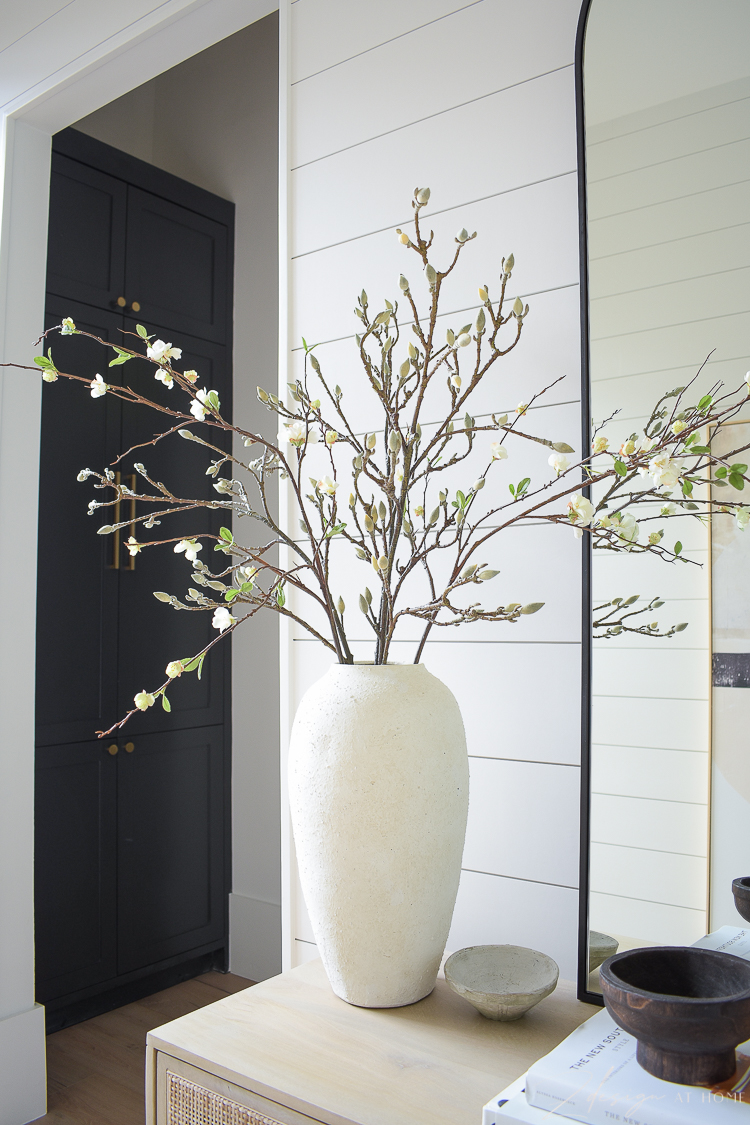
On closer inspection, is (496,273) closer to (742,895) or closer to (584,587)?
(584,587)

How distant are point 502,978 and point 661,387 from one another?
2.49 ft

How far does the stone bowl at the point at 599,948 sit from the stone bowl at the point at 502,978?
0.05 meters

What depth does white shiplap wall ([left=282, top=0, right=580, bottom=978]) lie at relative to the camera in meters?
1.17

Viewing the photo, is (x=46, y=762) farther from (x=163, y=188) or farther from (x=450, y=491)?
(x=163, y=188)

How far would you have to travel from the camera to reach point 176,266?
9.17 ft

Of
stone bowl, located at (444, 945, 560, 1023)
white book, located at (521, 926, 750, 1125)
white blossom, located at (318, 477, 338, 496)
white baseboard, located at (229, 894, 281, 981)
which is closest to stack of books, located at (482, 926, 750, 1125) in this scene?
white book, located at (521, 926, 750, 1125)

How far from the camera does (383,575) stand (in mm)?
1024

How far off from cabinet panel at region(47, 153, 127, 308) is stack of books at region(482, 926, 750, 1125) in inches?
93.3

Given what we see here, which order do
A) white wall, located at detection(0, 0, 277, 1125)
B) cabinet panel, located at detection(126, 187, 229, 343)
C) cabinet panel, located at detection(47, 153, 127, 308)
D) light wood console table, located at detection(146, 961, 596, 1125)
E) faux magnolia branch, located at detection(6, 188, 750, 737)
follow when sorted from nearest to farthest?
light wood console table, located at detection(146, 961, 596, 1125) < faux magnolia branch, located at detection(6, 188, 750, 737) < white wall, located at detection(0, 0, 277, 1125) < cabinet panel, located at detection(47, 153, 127, 308) < cabinet panel, located at detection(126, 187, 229, 343)

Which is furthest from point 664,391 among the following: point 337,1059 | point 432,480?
point 337,1059

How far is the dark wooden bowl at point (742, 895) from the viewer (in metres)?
0.95

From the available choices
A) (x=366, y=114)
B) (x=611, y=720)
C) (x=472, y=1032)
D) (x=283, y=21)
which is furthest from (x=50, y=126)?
(x=472, y=1032)

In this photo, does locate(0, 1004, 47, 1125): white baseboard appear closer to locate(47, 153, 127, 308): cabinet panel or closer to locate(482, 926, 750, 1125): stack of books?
locate(482, 926, 750, 1125): stack of books

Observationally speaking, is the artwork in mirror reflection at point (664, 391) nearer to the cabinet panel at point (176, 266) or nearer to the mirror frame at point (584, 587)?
the mirror frame at point (584, 587)
